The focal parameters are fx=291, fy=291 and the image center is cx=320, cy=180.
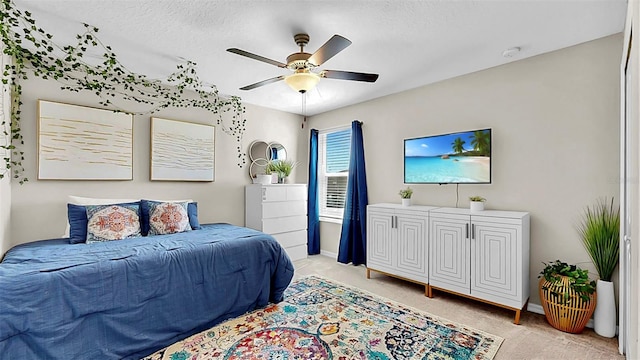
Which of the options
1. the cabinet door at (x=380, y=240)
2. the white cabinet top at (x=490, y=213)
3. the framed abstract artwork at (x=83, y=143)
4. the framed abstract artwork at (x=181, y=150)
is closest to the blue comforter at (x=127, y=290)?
the framed abstract artwork at (x=83, y=143)

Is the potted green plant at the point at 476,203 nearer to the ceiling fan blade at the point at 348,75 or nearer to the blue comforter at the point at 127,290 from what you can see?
the ceiling fan blade at the point at 348,75

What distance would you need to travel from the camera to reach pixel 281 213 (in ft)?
13.9

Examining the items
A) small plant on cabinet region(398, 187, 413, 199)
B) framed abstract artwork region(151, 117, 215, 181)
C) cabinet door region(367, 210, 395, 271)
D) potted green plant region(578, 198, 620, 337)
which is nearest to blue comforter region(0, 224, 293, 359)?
framed abstract artwork region(151, 117, 215, 181)

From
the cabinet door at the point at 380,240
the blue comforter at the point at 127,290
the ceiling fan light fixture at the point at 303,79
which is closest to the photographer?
the blue comforter at the point at 127,290

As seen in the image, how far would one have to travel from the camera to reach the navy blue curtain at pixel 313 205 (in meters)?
4.82

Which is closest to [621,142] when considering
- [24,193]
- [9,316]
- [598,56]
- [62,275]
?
[598,56]

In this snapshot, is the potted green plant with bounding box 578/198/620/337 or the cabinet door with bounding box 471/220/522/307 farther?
the cabinet door with bounding box 471/220/522/307

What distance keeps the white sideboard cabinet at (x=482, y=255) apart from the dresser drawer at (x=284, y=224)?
6.68ft

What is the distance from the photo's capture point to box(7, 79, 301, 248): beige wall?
271 cm

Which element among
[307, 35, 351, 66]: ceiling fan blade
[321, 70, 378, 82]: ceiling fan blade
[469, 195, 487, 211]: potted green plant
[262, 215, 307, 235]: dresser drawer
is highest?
[307, 35, 351, 66]: ceiling fan blade

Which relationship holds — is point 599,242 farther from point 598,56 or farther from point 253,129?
point 253,129

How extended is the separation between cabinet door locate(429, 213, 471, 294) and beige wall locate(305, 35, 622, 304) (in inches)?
18.2

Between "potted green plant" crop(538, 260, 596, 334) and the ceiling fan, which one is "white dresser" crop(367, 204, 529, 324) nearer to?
"potted green plant" crop(538, 260, 596, 334)

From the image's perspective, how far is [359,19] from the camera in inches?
83.8
